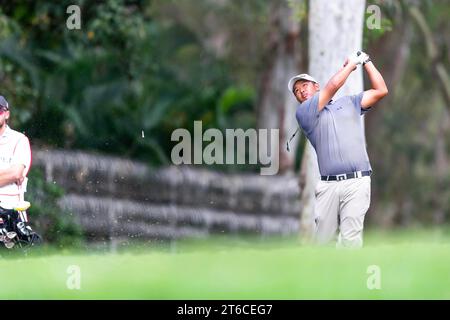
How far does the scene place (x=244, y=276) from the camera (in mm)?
9125

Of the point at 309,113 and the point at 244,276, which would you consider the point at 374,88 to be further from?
the point at 244,276

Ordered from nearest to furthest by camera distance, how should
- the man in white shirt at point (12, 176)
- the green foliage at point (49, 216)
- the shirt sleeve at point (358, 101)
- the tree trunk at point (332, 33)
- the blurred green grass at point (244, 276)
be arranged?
the blurred green grass at point (244, 276) → the man in white shirt at point (12, 176) → the shirt sleeve at point (358, 101) → the tree trunk at point (332, 33) → the green foliage at point (49, 216)

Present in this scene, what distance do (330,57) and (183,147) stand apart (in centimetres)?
904

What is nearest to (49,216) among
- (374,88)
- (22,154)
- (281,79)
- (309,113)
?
(22,154)

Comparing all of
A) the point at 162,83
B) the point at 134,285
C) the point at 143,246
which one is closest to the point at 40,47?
the point at 162,83

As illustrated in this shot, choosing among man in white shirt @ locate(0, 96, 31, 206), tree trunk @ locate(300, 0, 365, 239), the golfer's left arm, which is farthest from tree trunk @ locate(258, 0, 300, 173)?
man in white shirt @ locate(0, 96, 31, 206)

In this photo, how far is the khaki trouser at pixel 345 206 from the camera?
10281 mm

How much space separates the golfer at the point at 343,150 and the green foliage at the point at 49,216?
654 cm

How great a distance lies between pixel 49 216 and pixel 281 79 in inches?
444

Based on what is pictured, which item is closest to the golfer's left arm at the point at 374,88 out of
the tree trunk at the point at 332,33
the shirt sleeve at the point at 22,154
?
the shirt sleeve at the point at 22,154

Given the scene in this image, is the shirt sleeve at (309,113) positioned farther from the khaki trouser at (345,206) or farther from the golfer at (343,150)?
the khaki trouser at (345,206)

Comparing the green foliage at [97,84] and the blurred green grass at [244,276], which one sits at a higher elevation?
the green foliage at [97,84]

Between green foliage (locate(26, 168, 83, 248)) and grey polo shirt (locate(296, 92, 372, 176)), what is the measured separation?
21.5ft

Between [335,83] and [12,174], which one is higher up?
[335,83]
